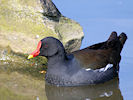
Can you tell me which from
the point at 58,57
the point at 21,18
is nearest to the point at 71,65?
the point at 58,57

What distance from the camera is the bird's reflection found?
295 inches

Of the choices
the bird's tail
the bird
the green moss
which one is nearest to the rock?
the green moss

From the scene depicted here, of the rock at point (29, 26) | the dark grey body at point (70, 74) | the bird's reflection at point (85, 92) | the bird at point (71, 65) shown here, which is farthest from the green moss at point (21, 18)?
the bird's reflection at point (85, 92)

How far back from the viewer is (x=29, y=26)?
9125mm

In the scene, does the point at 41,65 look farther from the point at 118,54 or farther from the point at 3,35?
the point at 118,54

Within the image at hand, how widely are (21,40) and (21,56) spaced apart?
1.21ft

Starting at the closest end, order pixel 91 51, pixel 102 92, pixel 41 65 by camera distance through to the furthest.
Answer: pixel 102 92 < pixel 91 51 < pixel 41 65

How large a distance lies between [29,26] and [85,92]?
2360 mm

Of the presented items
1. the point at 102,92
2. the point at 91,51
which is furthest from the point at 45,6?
the point at 102,92

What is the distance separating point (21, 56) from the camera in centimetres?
897

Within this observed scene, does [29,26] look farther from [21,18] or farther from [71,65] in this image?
[71,65]

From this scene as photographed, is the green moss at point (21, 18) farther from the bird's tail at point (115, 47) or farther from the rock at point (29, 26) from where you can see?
the bird's tail at point (115, 47)

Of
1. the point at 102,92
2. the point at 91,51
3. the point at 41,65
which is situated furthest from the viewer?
the point at 41,65

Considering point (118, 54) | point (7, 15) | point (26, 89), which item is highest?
point (7, 15)
